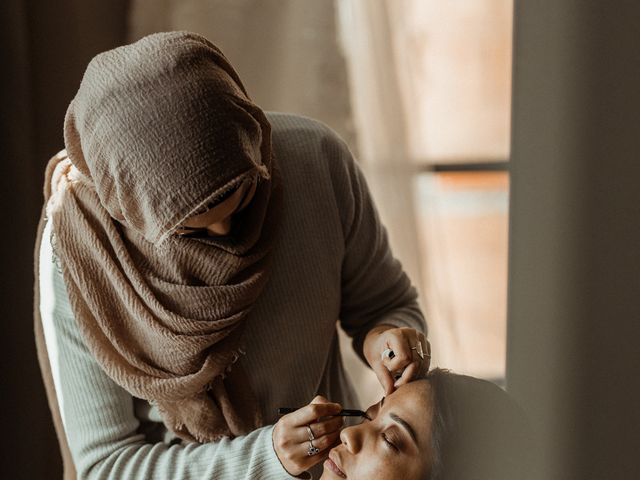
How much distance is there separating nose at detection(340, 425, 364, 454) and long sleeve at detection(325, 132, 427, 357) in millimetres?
263

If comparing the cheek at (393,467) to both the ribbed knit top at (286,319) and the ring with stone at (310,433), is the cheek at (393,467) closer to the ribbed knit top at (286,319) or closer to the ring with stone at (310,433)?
the ring with stone at (310,433)

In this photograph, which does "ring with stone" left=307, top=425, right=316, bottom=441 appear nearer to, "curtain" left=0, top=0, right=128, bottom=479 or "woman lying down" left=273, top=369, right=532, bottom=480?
"woman lying down" left=273, top=369, right=532, bottom=480

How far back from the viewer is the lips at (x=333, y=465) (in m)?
0.79

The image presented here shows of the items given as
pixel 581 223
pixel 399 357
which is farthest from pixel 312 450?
pixel 581 223

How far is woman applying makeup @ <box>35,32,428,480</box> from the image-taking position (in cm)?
74

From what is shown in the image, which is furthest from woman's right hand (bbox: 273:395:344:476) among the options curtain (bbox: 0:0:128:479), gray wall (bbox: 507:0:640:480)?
curtain (bbox: 0:0:128:479)

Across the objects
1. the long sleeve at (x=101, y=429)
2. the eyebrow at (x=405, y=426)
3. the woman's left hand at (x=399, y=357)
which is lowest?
the long sleeve at (x=101, y=429)

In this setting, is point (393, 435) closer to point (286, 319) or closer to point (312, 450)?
point (312, 450)

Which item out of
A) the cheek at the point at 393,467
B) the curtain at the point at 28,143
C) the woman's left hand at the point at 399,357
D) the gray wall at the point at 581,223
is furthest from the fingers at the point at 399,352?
the curtain at the point at 28,143

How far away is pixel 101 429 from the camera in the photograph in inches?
37.4

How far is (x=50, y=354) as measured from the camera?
39.6 inches

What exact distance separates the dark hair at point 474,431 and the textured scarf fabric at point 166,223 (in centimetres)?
32

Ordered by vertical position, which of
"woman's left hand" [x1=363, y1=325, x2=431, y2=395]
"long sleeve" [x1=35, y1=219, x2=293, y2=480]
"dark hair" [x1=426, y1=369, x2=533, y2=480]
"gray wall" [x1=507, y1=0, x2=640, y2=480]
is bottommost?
"long sleeve" [x1=35, y1=219, x2=293, y2=480]

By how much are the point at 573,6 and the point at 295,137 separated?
2.67ft
